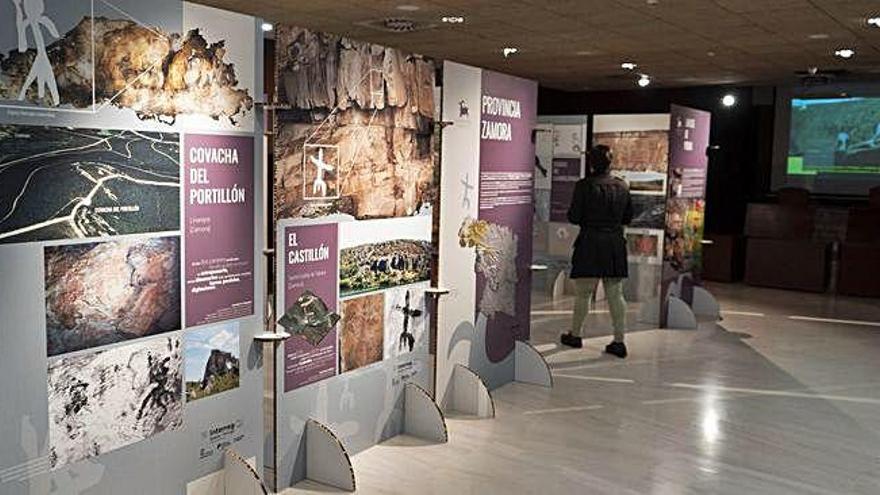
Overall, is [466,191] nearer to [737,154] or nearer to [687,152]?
[687,152]

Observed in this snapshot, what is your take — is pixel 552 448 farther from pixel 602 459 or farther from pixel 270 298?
pixel 270 298

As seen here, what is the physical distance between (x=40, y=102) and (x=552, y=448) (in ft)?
10.5

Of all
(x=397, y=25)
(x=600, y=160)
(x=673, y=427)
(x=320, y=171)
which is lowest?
(x=673, y=427)

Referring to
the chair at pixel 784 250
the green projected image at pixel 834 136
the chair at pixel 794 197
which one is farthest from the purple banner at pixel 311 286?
the green projected image at pixel 834 136

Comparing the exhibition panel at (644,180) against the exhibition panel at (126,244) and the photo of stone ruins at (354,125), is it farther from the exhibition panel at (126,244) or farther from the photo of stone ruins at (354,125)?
the exhibition panel at (126,244)

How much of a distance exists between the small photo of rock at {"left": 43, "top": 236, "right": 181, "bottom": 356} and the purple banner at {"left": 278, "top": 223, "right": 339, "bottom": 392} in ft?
2.13

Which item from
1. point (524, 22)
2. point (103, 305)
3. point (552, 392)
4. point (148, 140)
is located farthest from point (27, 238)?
point (524, 22)

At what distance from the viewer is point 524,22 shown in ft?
23.5

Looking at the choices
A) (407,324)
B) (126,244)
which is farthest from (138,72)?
(407,324)

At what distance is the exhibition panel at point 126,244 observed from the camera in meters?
2.69

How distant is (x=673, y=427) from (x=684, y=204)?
3.97 metres

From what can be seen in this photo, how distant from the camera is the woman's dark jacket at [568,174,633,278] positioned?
21.9ft

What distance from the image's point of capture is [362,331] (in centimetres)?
426

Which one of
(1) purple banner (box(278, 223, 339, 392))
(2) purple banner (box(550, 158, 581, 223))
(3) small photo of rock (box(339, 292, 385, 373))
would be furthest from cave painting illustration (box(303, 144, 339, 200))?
(2) purple banner (box(550, 158, 581, 223))
